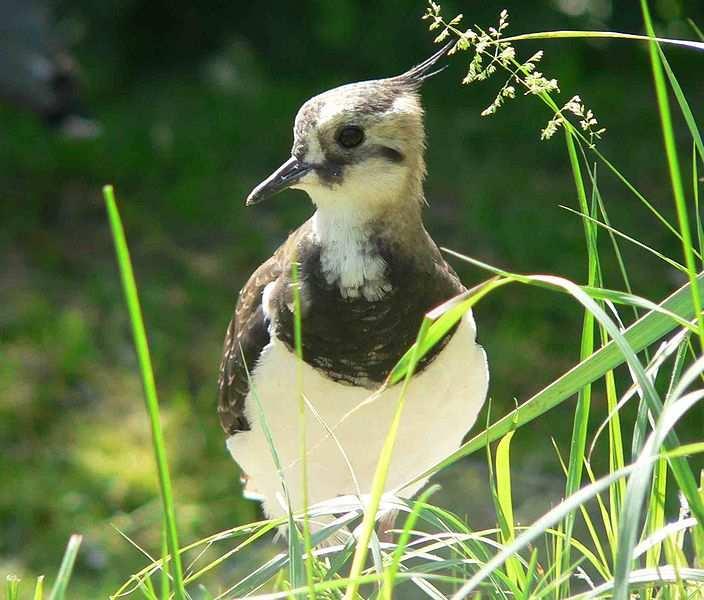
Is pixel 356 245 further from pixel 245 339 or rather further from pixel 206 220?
pixel 206 220

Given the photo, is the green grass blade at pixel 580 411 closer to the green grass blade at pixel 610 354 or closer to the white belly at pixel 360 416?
the green grass blade at pixel 610 354

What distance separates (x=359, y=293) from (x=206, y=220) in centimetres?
302

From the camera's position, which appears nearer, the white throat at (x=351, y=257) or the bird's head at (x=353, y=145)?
the bird's head at (x=353, y=145)

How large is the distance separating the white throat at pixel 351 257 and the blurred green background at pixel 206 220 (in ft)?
5.08

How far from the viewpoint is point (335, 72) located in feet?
21.5

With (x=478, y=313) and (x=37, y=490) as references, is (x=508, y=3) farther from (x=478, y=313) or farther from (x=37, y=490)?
(x=37, y=490)

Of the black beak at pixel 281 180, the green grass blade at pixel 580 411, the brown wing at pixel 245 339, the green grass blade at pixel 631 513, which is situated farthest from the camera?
the brown wing at pixel 245 339

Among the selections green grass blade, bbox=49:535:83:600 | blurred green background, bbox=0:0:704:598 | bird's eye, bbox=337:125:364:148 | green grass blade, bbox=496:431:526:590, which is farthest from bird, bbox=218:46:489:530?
blurred green background, bbox=0:0:704:598

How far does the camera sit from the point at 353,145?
2.55 m

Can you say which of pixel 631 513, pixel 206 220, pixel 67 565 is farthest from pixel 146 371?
pixel 206 220

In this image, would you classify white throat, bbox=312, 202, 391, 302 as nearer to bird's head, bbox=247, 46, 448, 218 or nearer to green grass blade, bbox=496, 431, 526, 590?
bird's head, bbox=247, 46, 448, 218

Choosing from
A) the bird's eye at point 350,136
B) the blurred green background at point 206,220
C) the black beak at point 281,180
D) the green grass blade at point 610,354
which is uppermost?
the bird's eye at point 350,136

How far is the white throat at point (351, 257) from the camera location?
267cm

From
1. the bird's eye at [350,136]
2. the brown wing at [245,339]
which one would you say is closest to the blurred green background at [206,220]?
the brown wing at [245,339]
